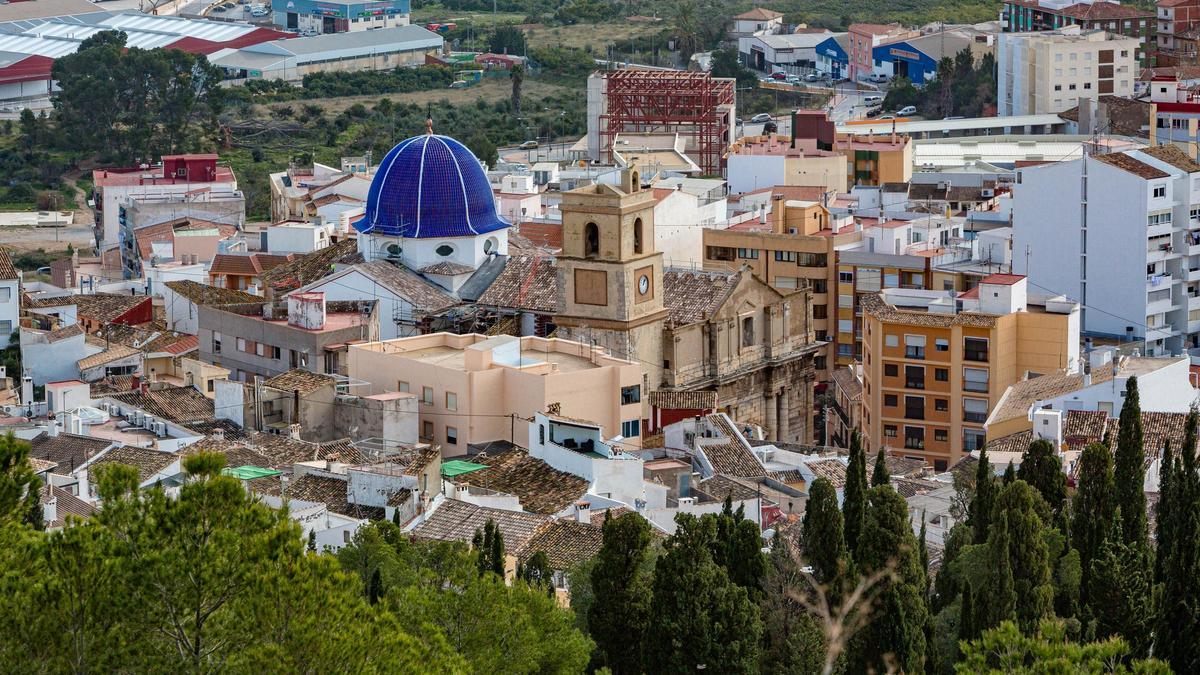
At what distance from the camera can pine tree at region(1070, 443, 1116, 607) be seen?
35312 mm

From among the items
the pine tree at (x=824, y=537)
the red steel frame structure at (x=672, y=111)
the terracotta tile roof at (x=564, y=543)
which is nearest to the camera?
the pine tree at (x=824, y=537)

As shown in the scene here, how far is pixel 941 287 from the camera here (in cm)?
6116

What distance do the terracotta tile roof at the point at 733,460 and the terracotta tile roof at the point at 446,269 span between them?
10138 millimetres

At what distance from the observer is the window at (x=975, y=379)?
52625 mm

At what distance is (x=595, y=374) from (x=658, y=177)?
1019 inches

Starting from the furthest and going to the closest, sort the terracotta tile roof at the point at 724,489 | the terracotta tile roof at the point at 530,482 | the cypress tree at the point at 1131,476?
the terracotta tile roof at the point at 724,489
the terracotta tile roof at the point at 530,482
the cypress tree at the point at 1131,476

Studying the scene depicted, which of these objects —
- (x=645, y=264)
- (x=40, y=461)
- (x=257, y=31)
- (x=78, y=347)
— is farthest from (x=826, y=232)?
(x=257, y=31)

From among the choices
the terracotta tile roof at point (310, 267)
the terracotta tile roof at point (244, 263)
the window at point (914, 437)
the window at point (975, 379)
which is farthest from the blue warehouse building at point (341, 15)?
the window at point (975, 379)

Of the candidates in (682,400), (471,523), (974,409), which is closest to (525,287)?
(682,400)

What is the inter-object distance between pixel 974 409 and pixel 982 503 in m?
16.9

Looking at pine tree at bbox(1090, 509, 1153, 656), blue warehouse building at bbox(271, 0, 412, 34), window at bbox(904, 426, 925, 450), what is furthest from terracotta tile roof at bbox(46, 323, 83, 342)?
blue warehouse building at bbox(271, 0, 412, 34)

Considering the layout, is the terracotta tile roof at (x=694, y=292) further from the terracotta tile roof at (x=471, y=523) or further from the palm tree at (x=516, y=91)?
the palm tree at (x=516, y=91)

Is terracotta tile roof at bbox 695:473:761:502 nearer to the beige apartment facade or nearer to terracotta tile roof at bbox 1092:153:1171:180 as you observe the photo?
the beige apartment facade

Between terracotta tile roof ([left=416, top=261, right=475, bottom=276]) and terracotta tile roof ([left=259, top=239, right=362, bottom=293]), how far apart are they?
6.02 feet
